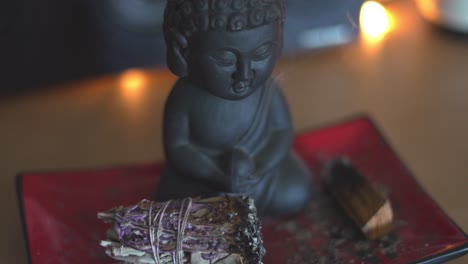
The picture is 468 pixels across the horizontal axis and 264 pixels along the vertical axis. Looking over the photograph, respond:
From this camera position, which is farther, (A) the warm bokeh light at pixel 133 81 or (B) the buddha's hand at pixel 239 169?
(A) the warm bokeh light at pixel 133 81

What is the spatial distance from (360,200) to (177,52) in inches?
9.9

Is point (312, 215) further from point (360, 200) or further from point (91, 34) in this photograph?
point (91, 34)

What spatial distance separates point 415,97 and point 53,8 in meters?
0.52

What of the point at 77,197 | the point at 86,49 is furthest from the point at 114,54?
the point at 77,197

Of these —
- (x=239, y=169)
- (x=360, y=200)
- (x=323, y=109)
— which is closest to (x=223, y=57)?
(x=239, y=169)

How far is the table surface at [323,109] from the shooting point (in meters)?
0.82

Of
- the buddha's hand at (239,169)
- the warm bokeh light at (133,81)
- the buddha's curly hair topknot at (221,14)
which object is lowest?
the buddha's hand at (239,169)

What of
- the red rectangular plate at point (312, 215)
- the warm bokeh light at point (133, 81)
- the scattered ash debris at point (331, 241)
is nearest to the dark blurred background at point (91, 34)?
the warm bokeh light at point (133, 81)

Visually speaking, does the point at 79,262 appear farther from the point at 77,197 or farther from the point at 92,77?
the point at 92,77

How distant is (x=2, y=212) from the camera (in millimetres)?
771

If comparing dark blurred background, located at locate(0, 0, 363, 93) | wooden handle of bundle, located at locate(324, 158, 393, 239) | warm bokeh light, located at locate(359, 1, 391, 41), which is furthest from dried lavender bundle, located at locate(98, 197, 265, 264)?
warm bokeh light, located at locate(359, 1, 391, 41)

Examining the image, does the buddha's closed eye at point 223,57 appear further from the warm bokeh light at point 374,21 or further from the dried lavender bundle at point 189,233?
the warm bokeh light at point 374,21

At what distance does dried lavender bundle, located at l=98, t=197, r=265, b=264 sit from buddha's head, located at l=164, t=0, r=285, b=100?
0.11 metres

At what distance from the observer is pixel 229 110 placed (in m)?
0.62
